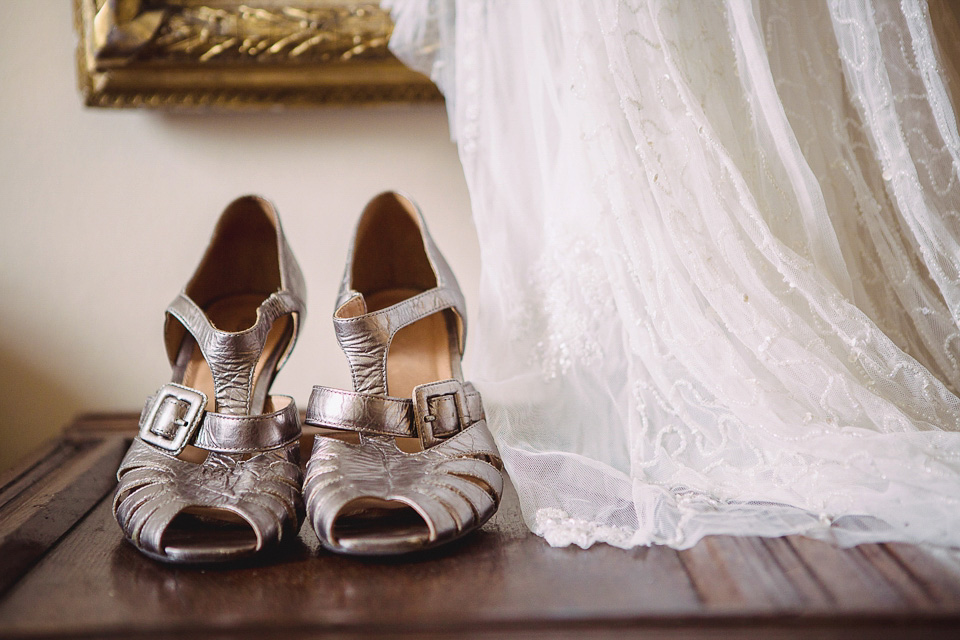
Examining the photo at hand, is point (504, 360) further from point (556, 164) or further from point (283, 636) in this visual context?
point (283, 636)

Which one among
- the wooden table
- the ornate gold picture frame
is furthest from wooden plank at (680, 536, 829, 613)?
the ornate gold picture frame

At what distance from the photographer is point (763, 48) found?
0.58 m

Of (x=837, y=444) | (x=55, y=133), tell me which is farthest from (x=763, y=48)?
(x=55, y=133)

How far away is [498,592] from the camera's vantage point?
17.0 inches

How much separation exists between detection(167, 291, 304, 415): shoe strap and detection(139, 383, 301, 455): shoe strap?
0.03 meters

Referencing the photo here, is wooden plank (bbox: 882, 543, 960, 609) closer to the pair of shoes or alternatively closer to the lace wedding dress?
the lace wedding dress

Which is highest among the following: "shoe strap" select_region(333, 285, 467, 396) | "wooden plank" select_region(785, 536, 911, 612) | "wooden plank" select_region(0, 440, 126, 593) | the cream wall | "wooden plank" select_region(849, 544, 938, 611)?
the cream wall

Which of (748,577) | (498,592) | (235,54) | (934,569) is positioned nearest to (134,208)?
(235,54)

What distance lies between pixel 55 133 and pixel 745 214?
897 millimetres

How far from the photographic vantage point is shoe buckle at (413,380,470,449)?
1.90 ft

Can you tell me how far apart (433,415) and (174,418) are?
0.24 m

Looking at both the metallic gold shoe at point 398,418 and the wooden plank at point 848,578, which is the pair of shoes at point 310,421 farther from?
the wooden plank at point 848,578

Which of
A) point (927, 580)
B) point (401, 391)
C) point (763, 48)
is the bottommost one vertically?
point (927, 580)

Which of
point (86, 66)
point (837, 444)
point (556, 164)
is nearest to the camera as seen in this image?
point (837, 444)
